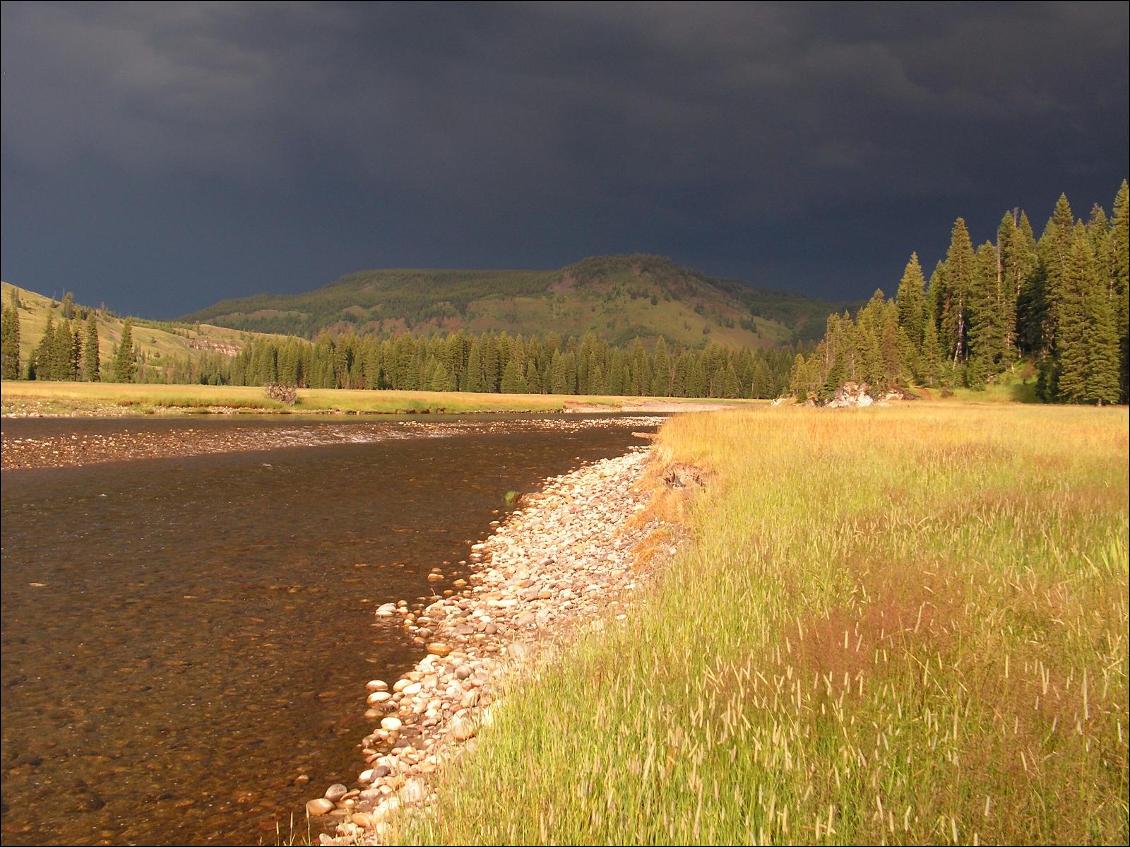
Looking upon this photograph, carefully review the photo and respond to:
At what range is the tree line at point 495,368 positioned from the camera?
152625 mm

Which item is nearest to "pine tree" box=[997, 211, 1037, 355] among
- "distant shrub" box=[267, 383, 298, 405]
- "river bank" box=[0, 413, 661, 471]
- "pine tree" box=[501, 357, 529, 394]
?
"river bank" box=[0, 413, 661, 471]

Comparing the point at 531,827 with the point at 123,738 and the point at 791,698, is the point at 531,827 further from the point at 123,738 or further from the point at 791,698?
the point at 123,738

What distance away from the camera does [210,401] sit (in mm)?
83562

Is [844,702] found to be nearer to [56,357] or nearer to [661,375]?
[56,357]


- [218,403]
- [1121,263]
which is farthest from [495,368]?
[1121,263]

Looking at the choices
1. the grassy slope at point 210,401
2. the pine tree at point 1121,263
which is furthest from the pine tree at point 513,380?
the pine tree at point 1121,263

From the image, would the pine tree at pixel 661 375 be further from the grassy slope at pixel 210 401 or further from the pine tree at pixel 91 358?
the pine tree at pixel 91 358

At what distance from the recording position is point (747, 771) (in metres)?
3.70

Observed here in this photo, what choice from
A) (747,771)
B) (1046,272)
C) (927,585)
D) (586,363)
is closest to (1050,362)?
(1046,272)

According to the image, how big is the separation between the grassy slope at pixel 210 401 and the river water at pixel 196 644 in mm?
56751

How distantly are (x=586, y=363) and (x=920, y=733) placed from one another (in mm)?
168047

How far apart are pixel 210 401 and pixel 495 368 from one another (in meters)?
81.9

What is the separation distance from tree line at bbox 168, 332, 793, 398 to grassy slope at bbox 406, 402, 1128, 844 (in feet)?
472

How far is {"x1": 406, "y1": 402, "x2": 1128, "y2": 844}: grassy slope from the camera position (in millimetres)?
3352
